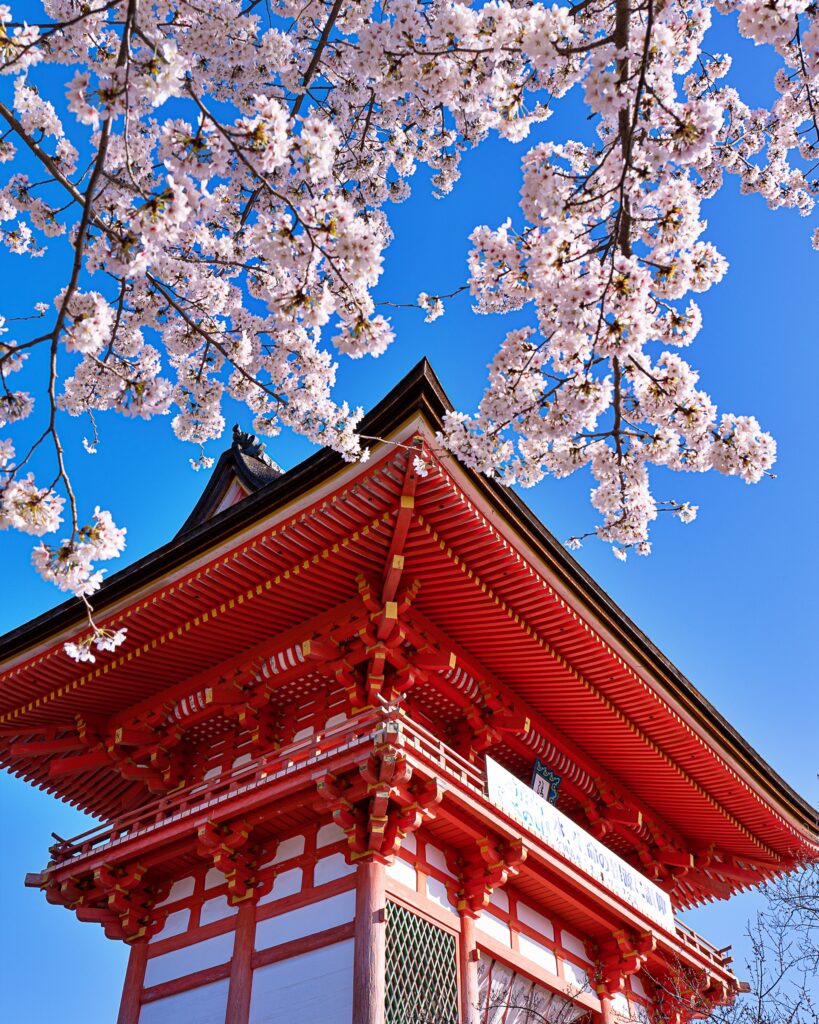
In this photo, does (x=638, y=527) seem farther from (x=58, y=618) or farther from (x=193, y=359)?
(x=58, y=618)

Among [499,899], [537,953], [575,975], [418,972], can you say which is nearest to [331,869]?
[418,972]

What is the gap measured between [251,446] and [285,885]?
7873 mm

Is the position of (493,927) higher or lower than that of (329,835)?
lower

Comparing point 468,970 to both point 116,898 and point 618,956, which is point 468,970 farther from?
point 116,898

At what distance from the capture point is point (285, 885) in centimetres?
983

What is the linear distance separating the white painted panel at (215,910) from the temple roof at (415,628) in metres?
2.34

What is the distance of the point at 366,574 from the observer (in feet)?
33.8

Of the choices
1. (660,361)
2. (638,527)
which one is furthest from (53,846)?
(660,361)

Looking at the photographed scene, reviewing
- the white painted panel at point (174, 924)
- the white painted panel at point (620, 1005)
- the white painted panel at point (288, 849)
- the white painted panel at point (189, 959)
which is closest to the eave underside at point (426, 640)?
the white painted panel at point (288, 849)

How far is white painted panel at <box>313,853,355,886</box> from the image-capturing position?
940 centimetres

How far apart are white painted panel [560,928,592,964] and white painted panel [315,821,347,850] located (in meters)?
3.65

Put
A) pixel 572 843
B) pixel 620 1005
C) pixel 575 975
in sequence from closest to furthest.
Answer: pixel 572 843
pixel 575 975
pixel 620 1005

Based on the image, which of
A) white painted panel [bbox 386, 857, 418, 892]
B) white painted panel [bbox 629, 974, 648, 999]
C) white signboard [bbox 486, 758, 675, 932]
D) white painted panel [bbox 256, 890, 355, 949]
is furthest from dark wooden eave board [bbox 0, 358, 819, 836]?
white painted panel [bbox 256, 890, 355, 949]

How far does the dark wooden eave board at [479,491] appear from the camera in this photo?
8906 mm
